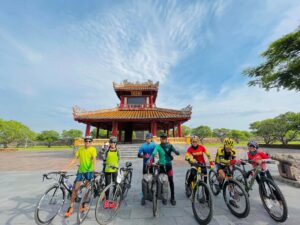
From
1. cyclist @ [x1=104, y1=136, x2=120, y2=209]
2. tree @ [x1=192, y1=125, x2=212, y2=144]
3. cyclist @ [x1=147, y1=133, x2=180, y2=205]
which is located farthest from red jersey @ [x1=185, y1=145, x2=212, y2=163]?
tree @ [x1=192, y1=125, x2=212, y2=144]

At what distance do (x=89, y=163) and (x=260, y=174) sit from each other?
4.19 meters

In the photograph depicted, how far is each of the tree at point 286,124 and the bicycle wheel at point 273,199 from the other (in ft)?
108

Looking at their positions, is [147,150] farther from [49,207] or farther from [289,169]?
[289,169]

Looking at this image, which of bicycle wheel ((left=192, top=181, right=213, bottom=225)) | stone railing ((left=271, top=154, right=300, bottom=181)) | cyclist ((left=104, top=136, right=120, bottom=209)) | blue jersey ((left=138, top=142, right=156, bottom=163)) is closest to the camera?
bicycle wheel ((left=192, top=181, right=213, bottom=225))

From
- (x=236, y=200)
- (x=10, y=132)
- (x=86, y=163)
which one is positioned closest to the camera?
(x=236, y=200)

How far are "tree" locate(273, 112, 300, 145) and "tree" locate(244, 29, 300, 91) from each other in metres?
24.3

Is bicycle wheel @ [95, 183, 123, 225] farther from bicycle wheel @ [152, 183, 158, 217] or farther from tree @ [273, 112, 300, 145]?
tree @ [273, 112, 300, 145]

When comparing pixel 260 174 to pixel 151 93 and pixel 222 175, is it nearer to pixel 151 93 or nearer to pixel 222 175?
pixel 222 175

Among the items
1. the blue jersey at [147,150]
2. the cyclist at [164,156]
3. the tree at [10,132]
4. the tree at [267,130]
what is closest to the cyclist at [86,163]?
the blue jersey at [147,150]

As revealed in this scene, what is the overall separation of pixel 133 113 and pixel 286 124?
30.4m

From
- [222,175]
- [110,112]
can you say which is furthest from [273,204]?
[110,112]

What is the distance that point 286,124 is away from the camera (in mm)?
28047

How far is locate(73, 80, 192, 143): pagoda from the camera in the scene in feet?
53.0

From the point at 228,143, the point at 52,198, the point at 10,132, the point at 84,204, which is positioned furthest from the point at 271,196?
the point at 10,132
